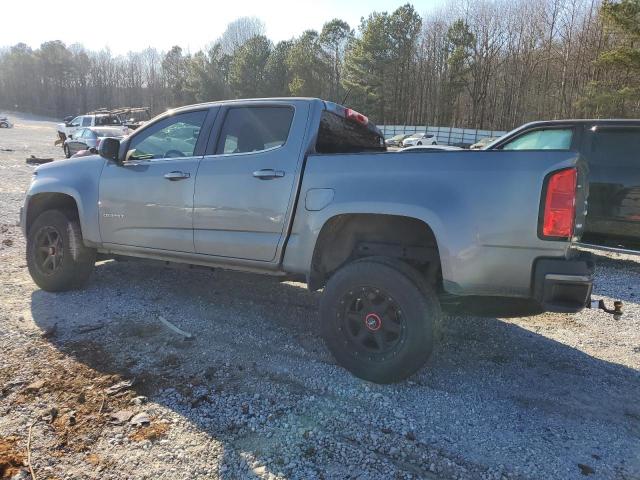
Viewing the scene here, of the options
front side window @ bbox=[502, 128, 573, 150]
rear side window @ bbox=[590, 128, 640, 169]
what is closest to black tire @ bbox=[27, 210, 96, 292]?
front side window @ bbox=[502, 128, 573, 150]

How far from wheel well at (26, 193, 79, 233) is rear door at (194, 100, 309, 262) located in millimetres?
1777

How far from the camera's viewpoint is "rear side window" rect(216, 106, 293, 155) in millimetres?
3811

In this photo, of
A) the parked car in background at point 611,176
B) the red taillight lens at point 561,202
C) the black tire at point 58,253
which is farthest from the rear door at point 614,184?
the black tire at point 58,253

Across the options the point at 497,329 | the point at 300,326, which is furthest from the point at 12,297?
the point at 497,329

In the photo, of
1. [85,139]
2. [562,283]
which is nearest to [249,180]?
[562,283]

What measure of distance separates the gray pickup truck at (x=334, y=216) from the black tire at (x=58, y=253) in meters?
0.01

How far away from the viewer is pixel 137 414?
2814 mm

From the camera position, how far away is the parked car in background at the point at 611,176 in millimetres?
5703

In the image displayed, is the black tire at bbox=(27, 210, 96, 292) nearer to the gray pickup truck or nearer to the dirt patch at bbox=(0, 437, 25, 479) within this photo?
the gray pickup truck

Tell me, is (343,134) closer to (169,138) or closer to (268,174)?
(268,174)

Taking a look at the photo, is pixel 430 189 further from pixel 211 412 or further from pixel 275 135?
pixel 211 412

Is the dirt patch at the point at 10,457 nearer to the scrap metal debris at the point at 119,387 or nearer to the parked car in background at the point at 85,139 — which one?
the scrap metal debris at the point at 119,387

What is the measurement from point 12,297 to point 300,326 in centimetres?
294

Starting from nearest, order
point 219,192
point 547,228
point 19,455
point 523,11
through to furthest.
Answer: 1. point 19,455
2. point 547,228
3. point 219,192
4. point 523,11
